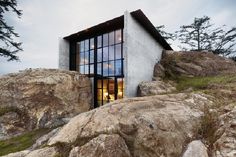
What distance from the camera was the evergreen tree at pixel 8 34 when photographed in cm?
1942

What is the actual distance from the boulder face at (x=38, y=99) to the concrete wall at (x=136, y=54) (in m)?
4.45

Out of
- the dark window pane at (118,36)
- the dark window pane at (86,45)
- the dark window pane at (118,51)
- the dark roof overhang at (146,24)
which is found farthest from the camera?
the dark window pane at (86,45)

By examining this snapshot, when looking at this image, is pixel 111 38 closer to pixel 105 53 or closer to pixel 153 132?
pixel 105 53

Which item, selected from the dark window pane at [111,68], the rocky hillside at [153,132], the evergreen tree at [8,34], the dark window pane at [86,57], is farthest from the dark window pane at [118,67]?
the evergreen tree at [8,34]

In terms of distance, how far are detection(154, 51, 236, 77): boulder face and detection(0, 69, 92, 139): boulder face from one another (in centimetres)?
826

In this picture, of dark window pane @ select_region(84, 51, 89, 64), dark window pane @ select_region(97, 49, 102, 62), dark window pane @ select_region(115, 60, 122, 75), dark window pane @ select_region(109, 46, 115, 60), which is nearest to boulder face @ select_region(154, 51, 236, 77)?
dark window pane @ select_region(115, 60, 122, 75)

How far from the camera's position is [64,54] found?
19.3 meters

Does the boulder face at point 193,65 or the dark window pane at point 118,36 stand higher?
the dark window pane at point 118,36

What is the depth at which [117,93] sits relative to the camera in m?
14.3

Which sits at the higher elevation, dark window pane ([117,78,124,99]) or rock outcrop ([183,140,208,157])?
dark window pane ([117,78,124,99])

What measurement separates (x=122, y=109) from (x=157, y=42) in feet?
48.5

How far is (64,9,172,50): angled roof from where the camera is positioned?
44.6 ft

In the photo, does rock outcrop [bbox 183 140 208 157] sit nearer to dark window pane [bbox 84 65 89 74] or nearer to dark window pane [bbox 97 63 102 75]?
dark window pane [bbox 97 63 102 75]

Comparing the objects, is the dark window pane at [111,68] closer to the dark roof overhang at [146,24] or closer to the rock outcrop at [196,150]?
the dark roof overhang at [146,24]
